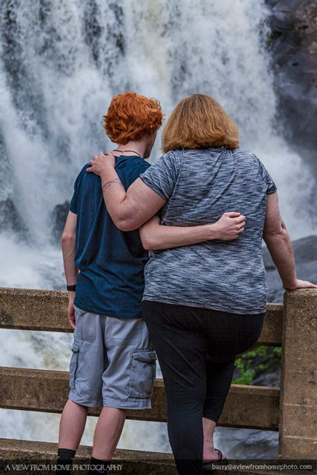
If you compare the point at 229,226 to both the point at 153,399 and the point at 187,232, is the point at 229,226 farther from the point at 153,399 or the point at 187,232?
the point at 153,399

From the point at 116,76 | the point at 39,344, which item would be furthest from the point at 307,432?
the point at 116,76

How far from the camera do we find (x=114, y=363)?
333 centimetres

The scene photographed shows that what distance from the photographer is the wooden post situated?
3.69 m

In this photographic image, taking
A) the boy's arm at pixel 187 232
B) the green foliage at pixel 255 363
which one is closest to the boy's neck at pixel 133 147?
the boy's arm at pixel 187 232

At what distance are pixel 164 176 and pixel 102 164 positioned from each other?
377 millimetres

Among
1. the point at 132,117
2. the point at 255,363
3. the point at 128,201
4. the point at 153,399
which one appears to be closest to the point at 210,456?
the point at 153,399

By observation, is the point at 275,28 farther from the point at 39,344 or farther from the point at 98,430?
the point at 98,430

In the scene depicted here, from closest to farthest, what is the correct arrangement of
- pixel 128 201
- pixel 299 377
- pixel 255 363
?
pixel 128 201 → pixel 299 377 → pixel 255 363

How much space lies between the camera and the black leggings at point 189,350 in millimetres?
3125

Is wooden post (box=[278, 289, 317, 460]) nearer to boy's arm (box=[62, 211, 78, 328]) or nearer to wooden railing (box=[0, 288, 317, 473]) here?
wooden railing (box=[0, 288, 317, 473])

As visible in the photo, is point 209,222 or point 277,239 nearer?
point 209,222

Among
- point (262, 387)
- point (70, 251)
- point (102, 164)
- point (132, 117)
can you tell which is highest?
point (132, 117)

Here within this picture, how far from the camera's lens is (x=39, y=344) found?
874 centimetres

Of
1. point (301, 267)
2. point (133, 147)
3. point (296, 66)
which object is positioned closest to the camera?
point (133, 147)
